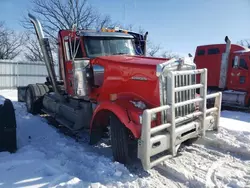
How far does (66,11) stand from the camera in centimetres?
2370

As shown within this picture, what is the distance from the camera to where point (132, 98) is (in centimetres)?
405

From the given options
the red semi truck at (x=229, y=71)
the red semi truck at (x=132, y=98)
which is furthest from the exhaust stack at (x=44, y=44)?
the red semi truck at (x=229, y=71)

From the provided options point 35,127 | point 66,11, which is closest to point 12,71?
point 66,11

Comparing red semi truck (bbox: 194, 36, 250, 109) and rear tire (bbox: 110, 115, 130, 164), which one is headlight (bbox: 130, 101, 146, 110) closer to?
rear tire (bbox: 110, 115, 130, 164)

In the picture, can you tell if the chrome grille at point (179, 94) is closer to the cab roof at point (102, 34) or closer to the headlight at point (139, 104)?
the headlight at point (139, 104)

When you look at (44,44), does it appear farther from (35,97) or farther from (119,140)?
(119,140)

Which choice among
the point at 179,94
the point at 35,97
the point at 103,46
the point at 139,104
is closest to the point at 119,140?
the point at 139,104

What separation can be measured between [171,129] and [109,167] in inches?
45.7

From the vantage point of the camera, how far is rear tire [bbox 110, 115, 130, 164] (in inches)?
150

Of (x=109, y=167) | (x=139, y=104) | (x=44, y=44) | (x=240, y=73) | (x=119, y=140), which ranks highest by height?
(x=44, y=44)

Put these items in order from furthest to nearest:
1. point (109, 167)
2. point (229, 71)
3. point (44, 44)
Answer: point (229, 71) → point (44, 44) → point (109, 167)

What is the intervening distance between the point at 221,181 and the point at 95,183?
1885 millimetres

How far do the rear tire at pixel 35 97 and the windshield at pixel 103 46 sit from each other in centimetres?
366

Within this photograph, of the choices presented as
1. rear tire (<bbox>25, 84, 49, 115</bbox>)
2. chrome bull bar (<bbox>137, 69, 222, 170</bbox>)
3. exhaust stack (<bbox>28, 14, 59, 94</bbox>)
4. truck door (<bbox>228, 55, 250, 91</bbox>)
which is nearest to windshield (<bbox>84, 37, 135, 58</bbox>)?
exhaust stack (<bbox>28, 14, 59, 94</bbox>)
